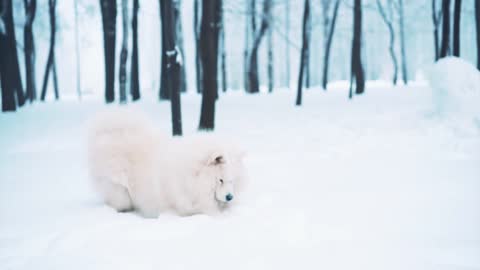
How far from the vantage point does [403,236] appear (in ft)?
12.1

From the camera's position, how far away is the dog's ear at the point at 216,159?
4.25 meters

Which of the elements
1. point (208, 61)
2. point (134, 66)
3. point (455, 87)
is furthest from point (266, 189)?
point (134, 66)

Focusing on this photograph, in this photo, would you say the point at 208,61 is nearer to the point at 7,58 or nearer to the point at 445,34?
the point at 445,34

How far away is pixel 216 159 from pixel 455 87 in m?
6.89

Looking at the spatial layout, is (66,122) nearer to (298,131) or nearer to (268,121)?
(268,121)

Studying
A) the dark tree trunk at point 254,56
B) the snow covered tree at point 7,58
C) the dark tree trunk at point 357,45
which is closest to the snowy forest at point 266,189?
the snow covered tree at point 7,58

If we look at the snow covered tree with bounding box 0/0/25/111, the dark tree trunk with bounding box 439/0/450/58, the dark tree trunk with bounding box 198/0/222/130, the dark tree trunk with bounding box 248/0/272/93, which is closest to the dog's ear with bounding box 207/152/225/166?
the dark tree trunk with bounding box 198/0/222/130

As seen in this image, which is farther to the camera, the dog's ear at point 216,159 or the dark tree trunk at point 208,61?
the dark tree trunk at point 208,61

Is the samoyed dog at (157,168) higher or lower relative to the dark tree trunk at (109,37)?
lower

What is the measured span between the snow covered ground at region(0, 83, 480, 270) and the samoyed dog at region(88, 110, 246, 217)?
0.65 feet

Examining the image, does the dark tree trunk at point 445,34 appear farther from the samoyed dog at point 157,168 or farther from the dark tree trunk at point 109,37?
the dark tree trunk at point 109,37

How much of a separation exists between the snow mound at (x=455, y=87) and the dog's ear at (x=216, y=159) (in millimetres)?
6530

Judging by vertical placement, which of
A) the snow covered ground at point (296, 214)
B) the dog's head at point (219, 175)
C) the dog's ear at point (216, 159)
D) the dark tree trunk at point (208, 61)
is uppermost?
the dark tree trunk at point (208, 61)

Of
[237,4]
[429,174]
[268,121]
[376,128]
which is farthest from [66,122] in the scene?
[237,4]
